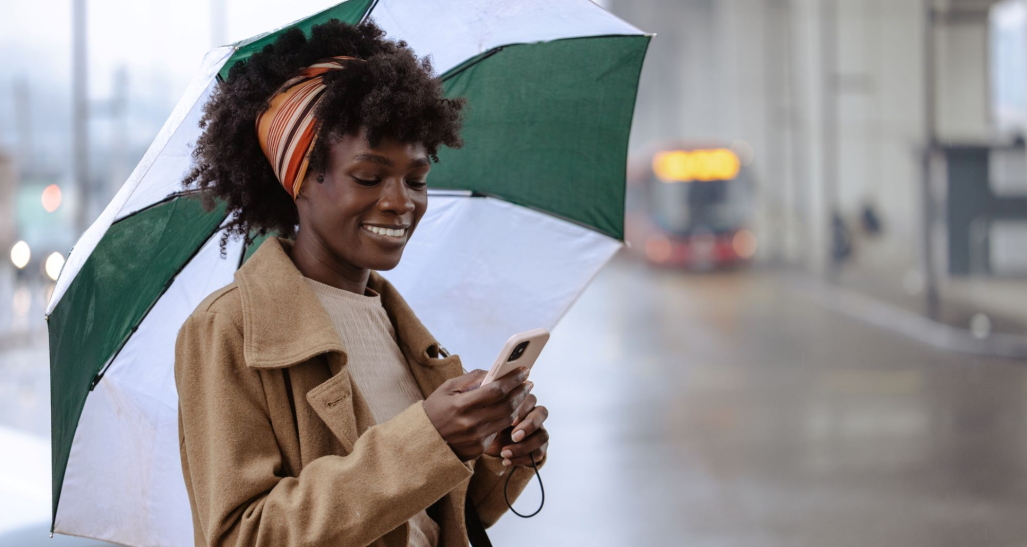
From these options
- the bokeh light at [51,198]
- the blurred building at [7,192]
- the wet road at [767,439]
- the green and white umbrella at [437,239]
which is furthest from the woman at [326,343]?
the blurred building at [7,192]

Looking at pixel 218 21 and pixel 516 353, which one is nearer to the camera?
pixel 516 353

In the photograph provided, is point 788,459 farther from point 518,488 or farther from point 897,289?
point 897,289

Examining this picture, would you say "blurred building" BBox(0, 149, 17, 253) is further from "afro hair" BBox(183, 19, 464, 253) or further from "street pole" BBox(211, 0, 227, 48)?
"afro hair" BBox(183, 19, 464, 253)

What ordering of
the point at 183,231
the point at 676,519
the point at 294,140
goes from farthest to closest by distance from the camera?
the point at 676,519, the point at 183,231, the point at 294,140

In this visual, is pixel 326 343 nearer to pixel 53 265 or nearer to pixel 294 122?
pixel 294 122

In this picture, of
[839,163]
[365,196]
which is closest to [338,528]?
[365,196]

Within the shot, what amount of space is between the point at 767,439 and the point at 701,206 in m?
17.7

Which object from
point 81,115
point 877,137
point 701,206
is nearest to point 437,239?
point 81,115

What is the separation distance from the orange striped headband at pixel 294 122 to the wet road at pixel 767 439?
1.75m

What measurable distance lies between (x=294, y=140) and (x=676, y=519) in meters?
4.66

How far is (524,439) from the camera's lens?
6.64 feet

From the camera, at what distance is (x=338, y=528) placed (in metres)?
1.60

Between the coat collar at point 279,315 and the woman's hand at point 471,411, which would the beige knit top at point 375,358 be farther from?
the woman's hand at point 471,411

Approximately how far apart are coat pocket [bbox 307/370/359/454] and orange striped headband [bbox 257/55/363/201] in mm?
397
